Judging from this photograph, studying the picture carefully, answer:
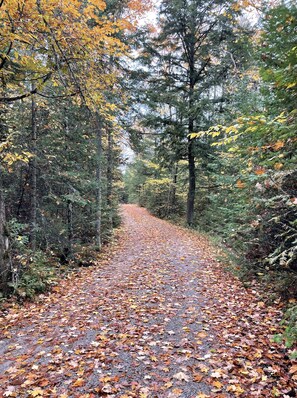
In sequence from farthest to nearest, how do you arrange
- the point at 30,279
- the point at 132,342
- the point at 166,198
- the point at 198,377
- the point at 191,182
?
1. the point at 166,198
2. the point at 191,182
3. the point at 30,279
4. the point at 132,342
5. the point at 198,377

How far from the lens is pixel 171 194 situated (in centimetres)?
2336

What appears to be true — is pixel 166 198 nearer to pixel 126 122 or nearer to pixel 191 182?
pixel 191 182

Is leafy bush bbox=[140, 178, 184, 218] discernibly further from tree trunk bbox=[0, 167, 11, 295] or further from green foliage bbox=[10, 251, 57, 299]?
tree trunk bbox=[0, 167, 11, 295]

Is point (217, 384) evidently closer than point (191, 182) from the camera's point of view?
Yes

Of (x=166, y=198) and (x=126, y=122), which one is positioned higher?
(x=126, y=122)

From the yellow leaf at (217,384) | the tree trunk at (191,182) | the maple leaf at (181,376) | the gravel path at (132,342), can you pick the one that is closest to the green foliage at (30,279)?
the gravel path at (132,342)

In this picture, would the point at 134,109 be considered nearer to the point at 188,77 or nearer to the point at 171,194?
the point at 188,77

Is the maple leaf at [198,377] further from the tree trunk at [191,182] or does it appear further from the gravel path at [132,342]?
the tree trunk at [191,182]

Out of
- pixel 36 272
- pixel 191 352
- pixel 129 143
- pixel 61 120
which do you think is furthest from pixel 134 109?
pixel 191 352

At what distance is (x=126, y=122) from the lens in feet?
40.1

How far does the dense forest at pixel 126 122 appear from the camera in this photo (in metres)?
4.25

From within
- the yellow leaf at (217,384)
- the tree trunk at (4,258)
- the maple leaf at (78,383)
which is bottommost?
the maple leaf at (78,383)

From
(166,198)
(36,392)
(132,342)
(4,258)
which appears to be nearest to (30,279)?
(4,258)

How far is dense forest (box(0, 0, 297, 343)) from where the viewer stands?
4250 millimetres
